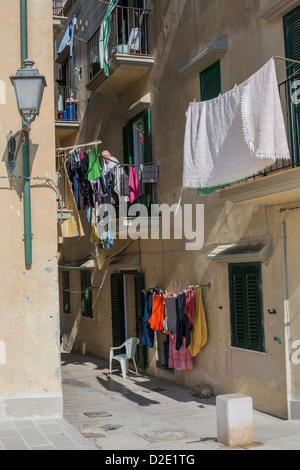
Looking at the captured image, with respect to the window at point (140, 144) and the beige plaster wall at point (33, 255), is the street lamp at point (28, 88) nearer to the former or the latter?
the beige plaster wall at point (33, 255)

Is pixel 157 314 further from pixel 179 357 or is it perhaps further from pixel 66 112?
pixel 66 112

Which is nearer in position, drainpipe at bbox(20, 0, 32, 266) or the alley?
the alley

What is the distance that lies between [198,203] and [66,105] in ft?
31.4

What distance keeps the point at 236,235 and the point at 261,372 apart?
99.6 inches

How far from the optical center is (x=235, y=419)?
766 cm

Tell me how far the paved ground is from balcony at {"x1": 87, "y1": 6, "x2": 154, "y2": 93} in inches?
294

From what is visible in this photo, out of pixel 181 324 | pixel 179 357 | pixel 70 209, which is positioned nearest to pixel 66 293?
pixel 70 209

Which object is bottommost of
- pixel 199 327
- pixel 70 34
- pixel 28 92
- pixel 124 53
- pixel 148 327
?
pixel 148 327

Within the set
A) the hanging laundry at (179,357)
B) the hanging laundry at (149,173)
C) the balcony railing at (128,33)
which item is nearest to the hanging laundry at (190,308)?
the hanging laundry at (179,357)

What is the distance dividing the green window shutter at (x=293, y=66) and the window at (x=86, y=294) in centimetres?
1068

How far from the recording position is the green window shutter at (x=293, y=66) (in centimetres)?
902

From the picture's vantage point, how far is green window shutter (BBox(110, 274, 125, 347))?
16.2 meters

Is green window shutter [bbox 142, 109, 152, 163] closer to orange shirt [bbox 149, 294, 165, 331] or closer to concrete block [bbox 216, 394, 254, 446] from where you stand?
orange shirt [bbox 149, 294, 165, 331]

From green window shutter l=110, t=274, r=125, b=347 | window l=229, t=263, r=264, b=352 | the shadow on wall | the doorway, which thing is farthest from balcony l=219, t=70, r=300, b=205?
green window shutter l=110, t=274, r=125, b=347
